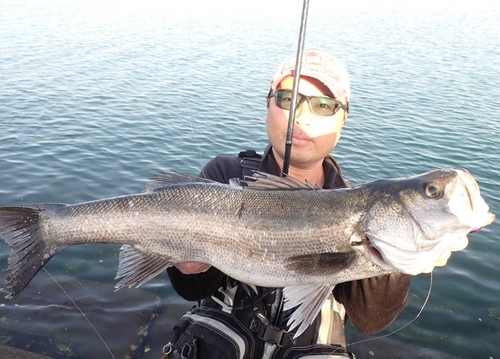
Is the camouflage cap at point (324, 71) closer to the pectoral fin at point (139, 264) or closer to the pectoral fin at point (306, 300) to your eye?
the pectoral fin at point (306, 300)

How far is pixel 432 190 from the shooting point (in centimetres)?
308

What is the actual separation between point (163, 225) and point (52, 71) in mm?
19925

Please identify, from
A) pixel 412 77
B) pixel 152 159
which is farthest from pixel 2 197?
pixel 412 77

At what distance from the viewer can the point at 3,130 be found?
43.8ft

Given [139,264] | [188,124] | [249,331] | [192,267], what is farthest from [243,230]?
[188,124]

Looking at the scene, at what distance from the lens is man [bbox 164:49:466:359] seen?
148 inches

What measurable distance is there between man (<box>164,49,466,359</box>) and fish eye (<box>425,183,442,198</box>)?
33.7 inches

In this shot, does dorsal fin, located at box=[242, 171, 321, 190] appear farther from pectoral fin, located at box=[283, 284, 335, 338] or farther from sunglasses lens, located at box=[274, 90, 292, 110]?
sunglasses lens, located at box=[274, 90, 292, 110]

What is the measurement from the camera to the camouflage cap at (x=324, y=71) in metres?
4.09

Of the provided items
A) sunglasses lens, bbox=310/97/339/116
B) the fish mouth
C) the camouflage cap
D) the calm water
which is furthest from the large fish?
the calm water

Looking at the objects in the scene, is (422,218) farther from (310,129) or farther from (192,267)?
(192,267)

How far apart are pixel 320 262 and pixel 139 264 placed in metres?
1.47

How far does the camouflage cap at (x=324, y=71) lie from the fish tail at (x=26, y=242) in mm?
2594

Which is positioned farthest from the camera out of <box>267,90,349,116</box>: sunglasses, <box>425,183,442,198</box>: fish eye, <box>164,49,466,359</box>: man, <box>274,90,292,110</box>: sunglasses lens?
<box>274,90,292,110</box>: sunglasses lens
